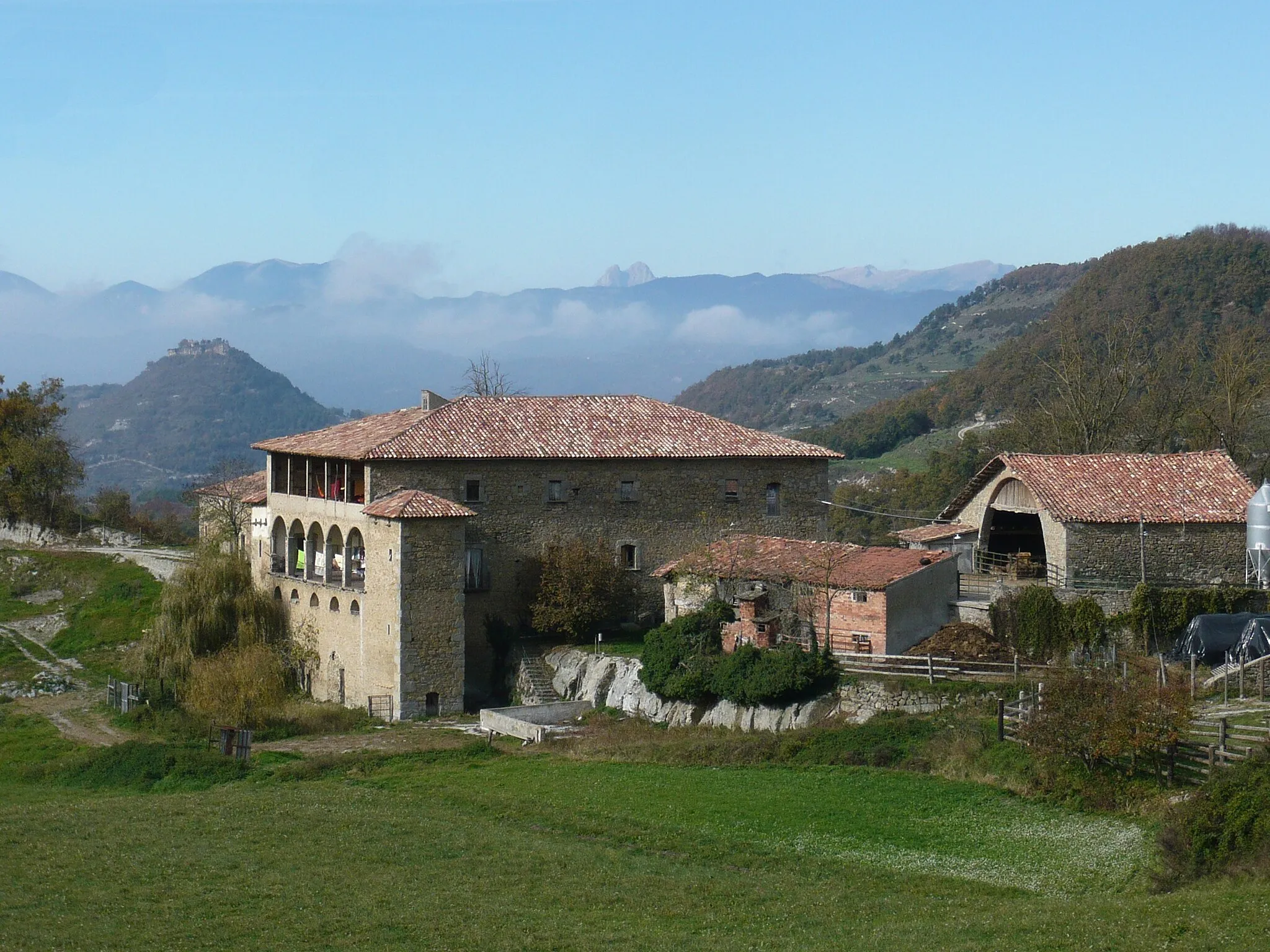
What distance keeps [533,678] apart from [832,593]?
905 centimetres

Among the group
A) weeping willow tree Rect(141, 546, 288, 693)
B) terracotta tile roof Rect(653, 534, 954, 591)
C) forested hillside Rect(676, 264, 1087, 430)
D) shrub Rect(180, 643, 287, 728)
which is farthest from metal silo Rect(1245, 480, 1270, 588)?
forested hillside Rect(676, 264, 1087, 430)

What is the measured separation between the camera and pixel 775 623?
36.9m

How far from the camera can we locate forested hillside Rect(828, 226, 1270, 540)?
55.1 meters

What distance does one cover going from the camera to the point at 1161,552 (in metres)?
36.8

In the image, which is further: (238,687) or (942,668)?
(238,687)

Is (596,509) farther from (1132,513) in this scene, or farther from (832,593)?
(1132,513)

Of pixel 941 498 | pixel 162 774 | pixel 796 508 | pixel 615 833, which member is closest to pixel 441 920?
pixel 615 833

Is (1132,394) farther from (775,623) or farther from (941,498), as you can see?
(775,623)

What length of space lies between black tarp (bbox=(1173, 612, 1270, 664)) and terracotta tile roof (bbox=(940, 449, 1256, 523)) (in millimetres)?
4012

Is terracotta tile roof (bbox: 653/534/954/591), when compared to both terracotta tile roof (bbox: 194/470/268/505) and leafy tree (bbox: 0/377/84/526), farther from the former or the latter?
leafy tree (bbox: 0/377/84/526)

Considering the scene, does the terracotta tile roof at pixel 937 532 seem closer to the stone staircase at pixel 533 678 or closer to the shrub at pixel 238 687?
the stone staircase at pixel 533 678

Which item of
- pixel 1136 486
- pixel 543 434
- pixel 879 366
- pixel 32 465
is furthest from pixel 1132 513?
pixel 879 366

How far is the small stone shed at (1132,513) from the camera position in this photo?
36.6 metres

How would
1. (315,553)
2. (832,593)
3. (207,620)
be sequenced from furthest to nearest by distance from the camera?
(315,553)
(207,620)
(832,593)
